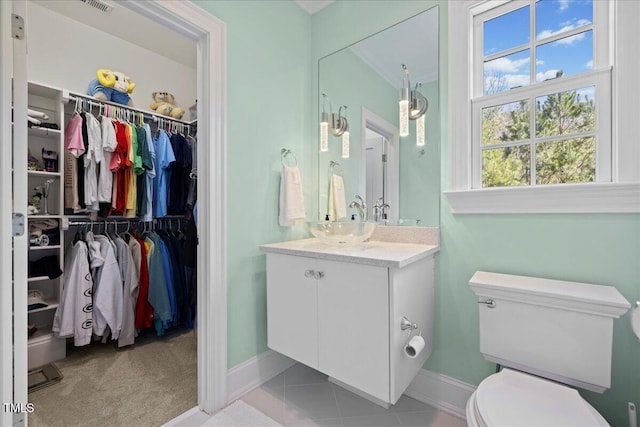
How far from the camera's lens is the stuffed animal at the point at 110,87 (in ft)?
7.54

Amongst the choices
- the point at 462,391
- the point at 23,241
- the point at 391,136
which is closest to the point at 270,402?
the point at 462,391

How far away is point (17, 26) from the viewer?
1.03 m

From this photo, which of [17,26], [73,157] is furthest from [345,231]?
[73,157]

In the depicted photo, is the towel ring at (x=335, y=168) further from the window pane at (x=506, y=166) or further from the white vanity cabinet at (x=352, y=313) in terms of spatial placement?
the window pane at (x=506, y=166)

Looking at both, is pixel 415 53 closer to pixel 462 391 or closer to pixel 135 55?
pixel 462 391

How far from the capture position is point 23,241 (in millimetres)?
1040

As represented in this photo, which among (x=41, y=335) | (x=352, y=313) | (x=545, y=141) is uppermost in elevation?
(x=545, y=141)

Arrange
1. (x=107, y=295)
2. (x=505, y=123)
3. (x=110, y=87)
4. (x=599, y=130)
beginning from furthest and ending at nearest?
(x=110, y=87), (x=107, y=295), (x=505, y=123), (x=599, y=130)

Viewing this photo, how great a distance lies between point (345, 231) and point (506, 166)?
36.0 inches

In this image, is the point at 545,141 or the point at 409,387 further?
the point at 409,387

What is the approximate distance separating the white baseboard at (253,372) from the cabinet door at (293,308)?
22 cm

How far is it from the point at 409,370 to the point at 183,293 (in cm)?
204

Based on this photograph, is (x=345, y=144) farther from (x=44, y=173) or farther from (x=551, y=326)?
(x=44, y=173)

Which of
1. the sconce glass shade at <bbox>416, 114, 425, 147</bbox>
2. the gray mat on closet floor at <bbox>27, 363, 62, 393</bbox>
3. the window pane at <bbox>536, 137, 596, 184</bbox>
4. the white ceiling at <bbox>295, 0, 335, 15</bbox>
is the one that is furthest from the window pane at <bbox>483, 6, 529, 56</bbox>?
the gray mat on closet floor at <bbox>27, 363, 62, 393</bbox>
